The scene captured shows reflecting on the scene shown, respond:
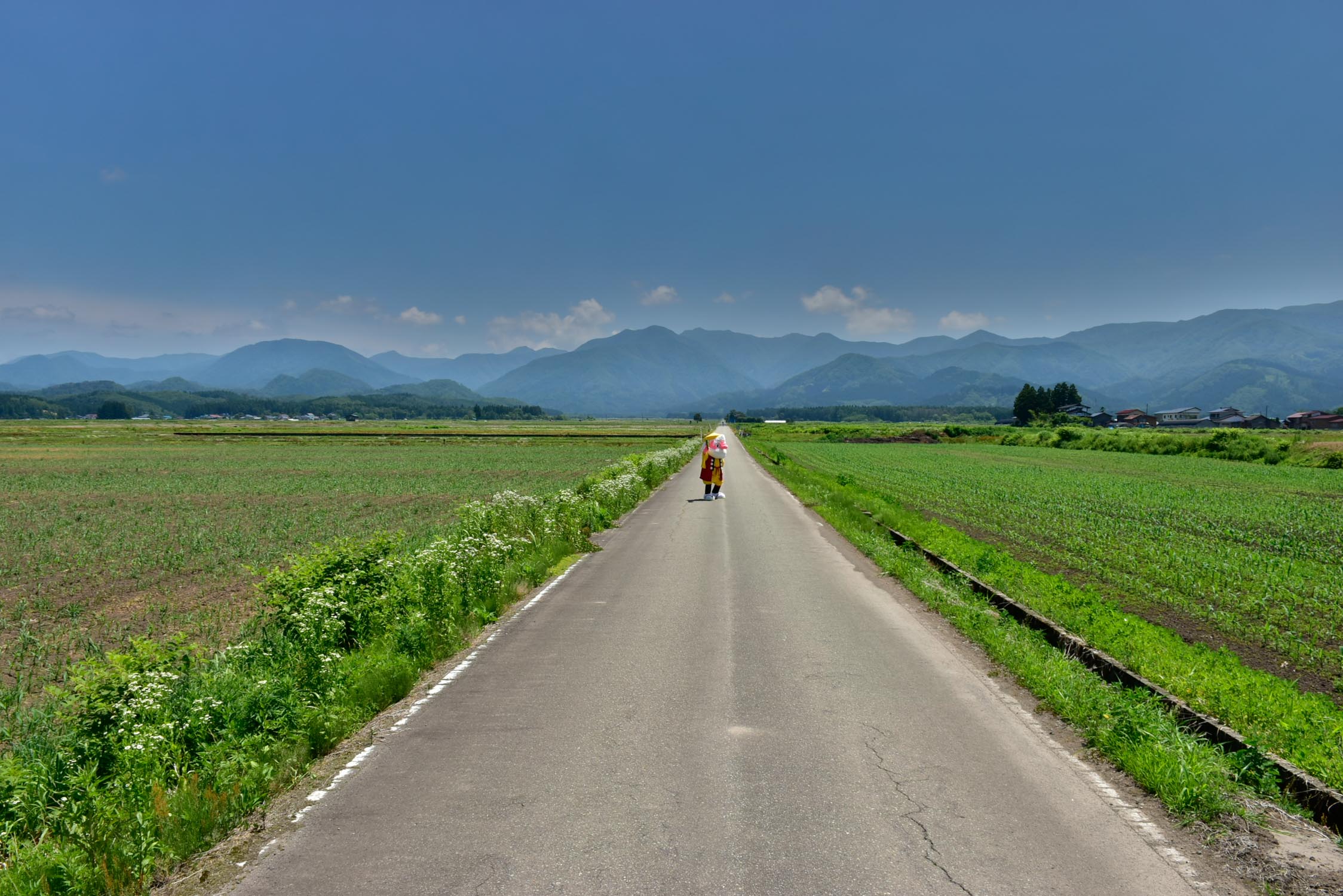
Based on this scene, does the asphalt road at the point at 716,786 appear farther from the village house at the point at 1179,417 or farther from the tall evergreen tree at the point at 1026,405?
the village house at the point at 1179,417

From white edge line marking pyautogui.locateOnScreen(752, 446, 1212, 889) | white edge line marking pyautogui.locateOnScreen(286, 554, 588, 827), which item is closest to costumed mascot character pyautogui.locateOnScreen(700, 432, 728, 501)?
white edge line marking pyautogui.locateOnScreen(286, 554, 588, 827)

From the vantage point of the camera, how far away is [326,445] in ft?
285

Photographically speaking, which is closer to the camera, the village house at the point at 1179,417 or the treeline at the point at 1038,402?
the treeline at the point at 1038,402

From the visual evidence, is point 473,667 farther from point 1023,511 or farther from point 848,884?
point 1023,511

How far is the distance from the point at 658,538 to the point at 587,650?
9.59 meters

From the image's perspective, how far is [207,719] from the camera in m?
5.79

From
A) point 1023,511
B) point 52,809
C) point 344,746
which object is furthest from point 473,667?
point 1023,511

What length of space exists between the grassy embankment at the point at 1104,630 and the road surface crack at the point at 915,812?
1.91 meters

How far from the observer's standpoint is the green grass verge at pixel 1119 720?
528cm

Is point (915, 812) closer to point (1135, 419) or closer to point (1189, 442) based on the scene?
point (1189, 442)

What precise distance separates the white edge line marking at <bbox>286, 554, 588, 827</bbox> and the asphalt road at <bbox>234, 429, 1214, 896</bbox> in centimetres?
11

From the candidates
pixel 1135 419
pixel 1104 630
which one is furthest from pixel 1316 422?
pixel 1104 630

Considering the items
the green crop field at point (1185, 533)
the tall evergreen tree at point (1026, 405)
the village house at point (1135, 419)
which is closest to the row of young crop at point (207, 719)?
the green crop field at point (1185, 533)

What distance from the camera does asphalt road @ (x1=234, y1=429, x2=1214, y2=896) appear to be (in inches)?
164
